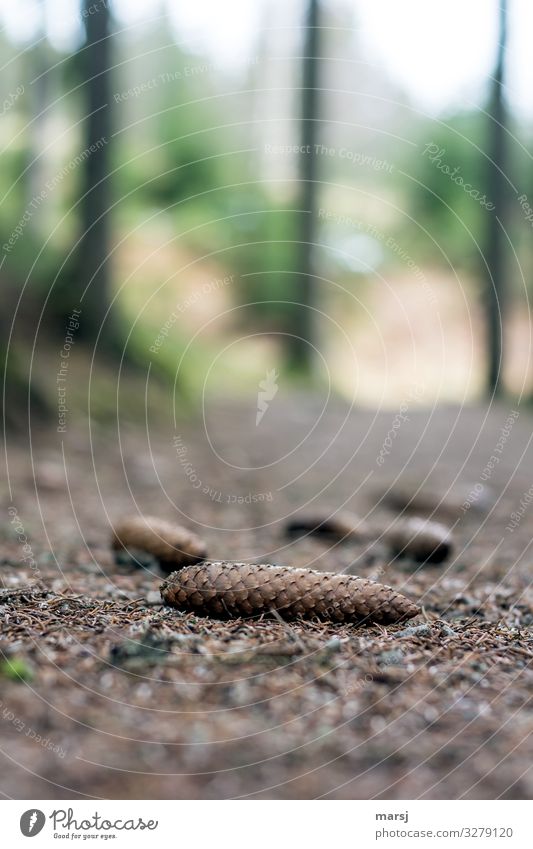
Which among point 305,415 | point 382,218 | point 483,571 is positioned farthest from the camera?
point 382,218

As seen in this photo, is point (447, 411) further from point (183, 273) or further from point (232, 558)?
point (183, 273)

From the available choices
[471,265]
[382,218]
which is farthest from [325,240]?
[382,218]

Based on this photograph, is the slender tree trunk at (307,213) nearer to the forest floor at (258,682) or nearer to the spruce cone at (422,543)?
the spruce cone at (422,543)

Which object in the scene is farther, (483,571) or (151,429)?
(151,429)

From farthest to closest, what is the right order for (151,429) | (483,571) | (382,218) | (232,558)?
(382,218) → (151,429) → (232,558) → (483,571)

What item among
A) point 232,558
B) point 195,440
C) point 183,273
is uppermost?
point 183,273

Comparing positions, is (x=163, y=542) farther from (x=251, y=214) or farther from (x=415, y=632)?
(x=251, y=214)

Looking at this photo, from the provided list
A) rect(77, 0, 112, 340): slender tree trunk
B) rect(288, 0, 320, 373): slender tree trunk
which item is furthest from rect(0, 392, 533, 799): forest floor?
rect(288, 0, 320, 373): slender tree trunk

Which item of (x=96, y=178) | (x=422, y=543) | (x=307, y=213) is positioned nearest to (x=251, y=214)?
(x=307, y=213)

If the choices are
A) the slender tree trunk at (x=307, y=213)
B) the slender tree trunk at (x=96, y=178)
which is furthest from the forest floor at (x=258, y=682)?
the slender tree trunk at (x=307, y=213)
